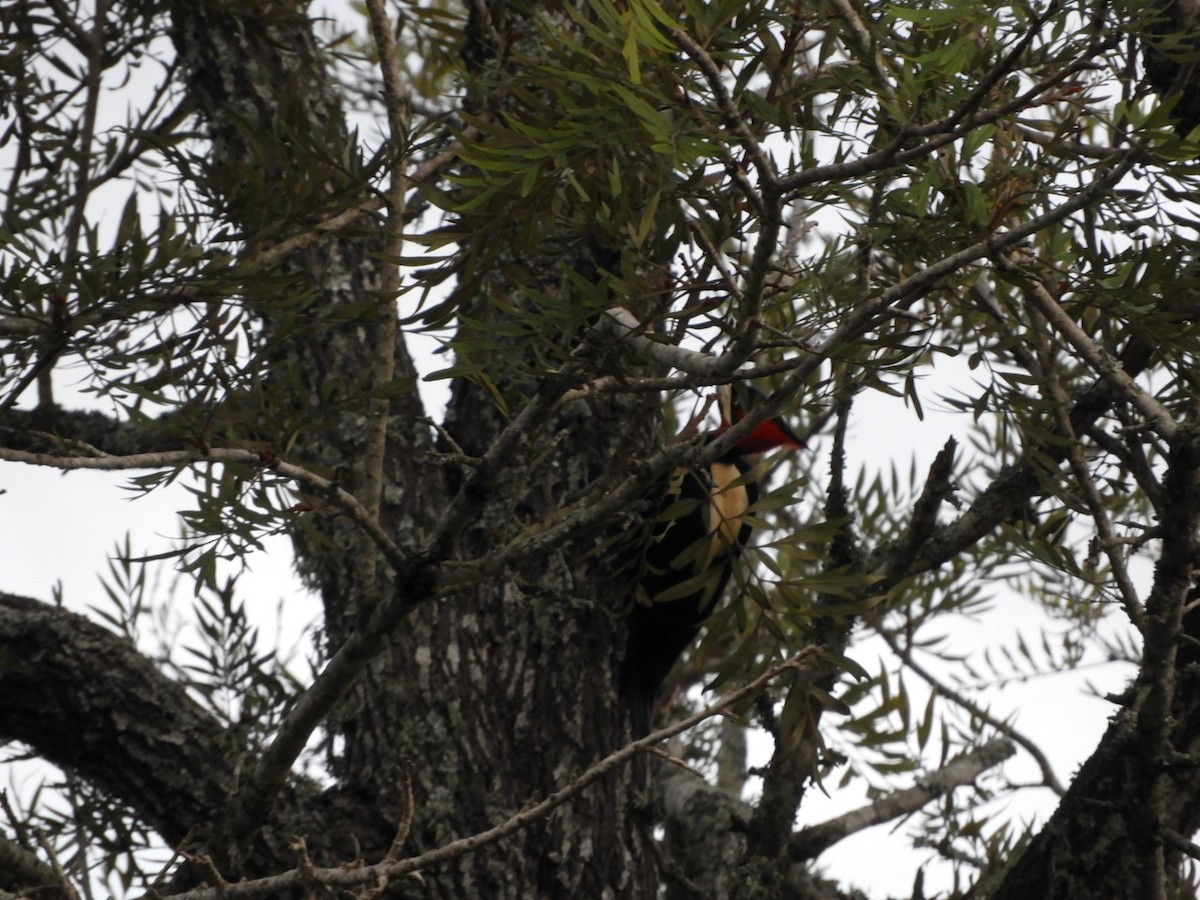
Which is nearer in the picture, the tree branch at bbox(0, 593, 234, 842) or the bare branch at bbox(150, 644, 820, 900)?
the bare branch at bbox(150, 644, 820, 900)

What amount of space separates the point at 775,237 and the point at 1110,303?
0.41 m

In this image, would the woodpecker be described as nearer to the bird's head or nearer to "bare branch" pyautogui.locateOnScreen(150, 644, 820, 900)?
the bird's head

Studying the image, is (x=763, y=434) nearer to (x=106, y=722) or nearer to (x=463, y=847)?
(x=106, y=722)

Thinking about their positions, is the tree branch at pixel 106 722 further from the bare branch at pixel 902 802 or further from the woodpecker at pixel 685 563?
Result: the bare branch at pixel 902 802

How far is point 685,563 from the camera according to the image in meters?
1.42

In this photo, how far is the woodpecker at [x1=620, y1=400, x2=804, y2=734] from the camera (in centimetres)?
149

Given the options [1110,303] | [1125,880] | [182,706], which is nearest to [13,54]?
[182,706]

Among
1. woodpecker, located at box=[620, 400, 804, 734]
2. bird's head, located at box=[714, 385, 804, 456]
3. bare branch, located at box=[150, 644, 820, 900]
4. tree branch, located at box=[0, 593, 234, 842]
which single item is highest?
bird's head, located at box=[714, 385, 804, 456]

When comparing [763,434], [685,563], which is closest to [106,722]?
[685,563]

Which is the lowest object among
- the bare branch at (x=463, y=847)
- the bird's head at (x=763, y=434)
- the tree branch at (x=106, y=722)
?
the bare branch at (x=463, y=847)

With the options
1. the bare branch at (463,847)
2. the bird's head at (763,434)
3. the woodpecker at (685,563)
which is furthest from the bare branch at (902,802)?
the bare branch at (463,847)

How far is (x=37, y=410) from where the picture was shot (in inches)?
91.0

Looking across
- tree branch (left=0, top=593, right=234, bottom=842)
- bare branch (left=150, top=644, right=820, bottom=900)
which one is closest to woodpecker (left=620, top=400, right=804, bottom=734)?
bare branch (left=150, top=644, right=820, bottom=900)

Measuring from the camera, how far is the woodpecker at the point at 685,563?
149 cm
